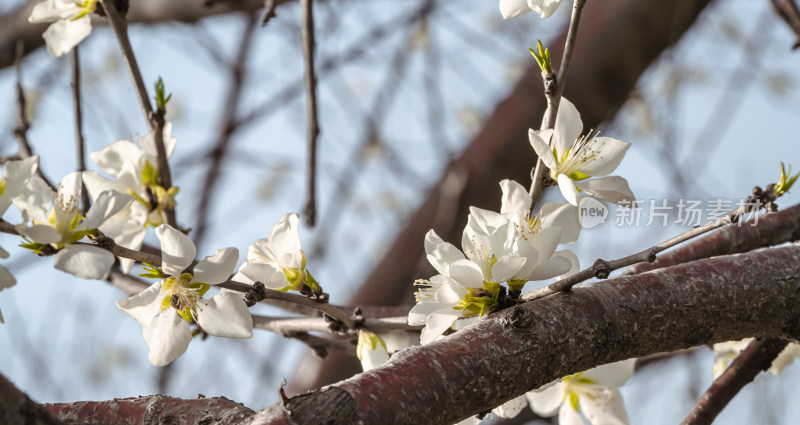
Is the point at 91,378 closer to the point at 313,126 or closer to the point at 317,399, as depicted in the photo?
the point at 313,126

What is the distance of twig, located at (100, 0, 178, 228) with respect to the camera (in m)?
0.87

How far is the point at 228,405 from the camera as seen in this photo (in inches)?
22.5

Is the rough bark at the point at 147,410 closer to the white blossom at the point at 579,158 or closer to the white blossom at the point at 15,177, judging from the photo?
the white blossom at the point at 15,177

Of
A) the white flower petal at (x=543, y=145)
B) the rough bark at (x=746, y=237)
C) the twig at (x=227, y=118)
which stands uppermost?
the twig at (x=227, y=118)

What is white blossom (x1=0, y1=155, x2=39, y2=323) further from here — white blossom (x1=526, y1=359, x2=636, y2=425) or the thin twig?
white blossom (x1=526, y1=359, x2=636, y2=425)

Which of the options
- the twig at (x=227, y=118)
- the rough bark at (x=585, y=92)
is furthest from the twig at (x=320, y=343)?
the twig at (x=227, y=118)

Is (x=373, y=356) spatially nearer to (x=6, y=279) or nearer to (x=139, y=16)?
(x=6, y=279)

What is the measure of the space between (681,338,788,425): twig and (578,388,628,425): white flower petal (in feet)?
0.31

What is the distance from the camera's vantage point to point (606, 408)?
92 cm

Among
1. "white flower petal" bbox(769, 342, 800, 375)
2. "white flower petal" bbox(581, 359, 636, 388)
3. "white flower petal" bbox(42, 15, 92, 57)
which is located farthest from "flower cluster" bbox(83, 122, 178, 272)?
"white flower petal" bbox(769, 342, 800, 375)

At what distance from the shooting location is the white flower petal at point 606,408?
3.02 feet

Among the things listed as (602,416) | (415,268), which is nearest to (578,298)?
(602,416)

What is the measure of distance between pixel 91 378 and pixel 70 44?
316cm

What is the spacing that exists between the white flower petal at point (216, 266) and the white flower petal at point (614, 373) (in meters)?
0.47
